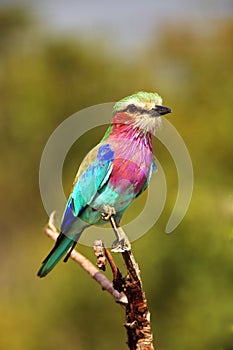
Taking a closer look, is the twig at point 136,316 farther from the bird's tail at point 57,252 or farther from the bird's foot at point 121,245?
the bird's tail at point 57,252

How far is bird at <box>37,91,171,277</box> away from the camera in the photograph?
1.17 m

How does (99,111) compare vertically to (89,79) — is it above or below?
below

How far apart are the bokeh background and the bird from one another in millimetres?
183

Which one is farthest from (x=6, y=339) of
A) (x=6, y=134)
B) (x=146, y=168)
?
(x=146, y=168)

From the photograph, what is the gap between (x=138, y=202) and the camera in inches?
108

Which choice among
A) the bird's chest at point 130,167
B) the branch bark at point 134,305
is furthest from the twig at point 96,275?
the bird's chest at point 130,167

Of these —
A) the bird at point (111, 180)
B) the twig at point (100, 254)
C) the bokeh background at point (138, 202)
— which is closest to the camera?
the twig at point (100, 254)

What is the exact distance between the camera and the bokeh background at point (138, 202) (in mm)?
2740

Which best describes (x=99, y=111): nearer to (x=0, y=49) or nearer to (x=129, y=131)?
(x=129, y=131)

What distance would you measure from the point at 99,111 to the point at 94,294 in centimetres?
209

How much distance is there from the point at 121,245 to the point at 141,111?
20 cm

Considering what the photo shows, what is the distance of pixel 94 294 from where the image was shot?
10.3ft

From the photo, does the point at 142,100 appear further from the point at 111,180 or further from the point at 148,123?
the point at 111,180

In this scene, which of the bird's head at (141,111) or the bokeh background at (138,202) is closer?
the bird's head at (141,111)
